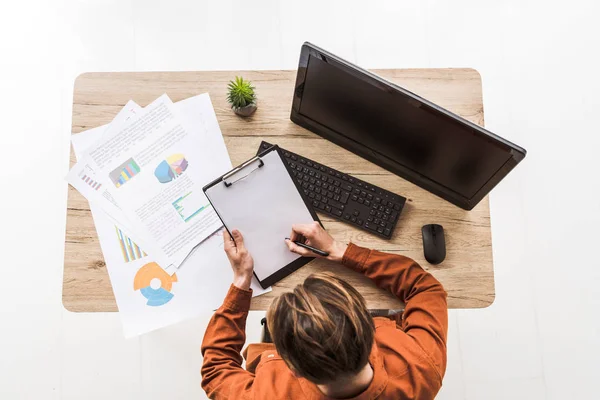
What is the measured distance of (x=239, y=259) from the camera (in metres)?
1.29

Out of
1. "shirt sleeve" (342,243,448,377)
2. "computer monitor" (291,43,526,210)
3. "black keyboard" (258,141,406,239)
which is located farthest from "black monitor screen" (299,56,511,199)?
"shirt sleeve" (342,243,448,377)

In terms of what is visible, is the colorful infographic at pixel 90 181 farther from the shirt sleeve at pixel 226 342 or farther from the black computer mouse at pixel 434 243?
the black computer mouse at pixel 434 243

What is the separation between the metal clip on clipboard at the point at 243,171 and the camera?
1.30 meters

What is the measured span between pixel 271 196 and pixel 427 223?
16.2 inches

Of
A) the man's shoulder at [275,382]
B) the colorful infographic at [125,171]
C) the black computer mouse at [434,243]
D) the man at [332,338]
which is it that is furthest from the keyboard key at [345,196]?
the colorful infographic at [125,171]

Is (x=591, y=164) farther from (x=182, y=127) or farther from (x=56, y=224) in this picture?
(x=56, y=224)

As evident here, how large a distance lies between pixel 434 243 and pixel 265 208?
435 millimetres

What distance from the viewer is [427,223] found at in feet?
4.49

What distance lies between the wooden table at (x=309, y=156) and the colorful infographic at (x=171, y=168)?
13 cm

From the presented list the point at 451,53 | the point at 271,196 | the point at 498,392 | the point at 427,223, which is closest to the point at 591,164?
the point at 451,53

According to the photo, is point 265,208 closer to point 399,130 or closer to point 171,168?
point 171,168

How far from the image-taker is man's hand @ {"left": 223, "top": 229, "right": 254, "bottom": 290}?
50.8 inches

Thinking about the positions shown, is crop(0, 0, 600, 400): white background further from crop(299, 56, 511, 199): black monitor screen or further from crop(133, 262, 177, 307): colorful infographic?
crop(299, 56, 511, 199): black monitor screen

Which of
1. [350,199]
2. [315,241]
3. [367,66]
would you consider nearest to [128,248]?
[315,241]
